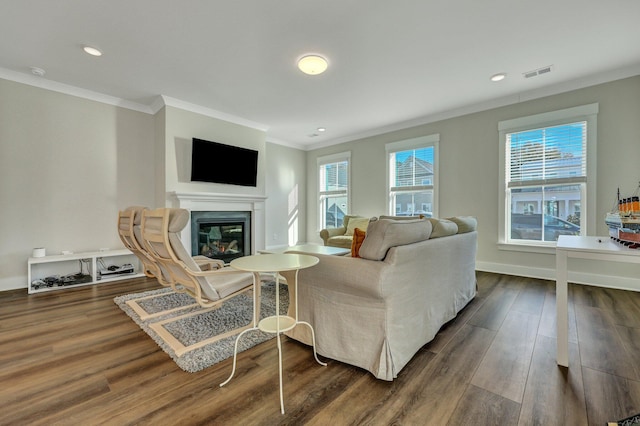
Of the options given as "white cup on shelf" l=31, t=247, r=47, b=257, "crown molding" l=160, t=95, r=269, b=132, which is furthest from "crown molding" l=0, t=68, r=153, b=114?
"white cup on shelf" l=31, t=247, r=47, b=257

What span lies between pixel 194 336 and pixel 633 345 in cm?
323

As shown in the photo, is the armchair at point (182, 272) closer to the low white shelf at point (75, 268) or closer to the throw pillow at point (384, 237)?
the throw pillow at point (384, 237)

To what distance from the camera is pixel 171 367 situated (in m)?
1.70

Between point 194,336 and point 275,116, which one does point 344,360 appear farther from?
point 275,116

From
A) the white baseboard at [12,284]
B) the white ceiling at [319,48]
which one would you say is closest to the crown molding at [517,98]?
the white ceiling at [319,48]

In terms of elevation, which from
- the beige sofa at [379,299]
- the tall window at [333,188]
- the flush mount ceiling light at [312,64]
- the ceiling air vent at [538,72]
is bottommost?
the beige sofa at [379,299]

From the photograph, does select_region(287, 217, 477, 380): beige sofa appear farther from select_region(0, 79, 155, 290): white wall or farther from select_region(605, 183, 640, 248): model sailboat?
select_region(0, 79, 155, 290): white wall

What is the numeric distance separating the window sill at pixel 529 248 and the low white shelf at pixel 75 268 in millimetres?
5533

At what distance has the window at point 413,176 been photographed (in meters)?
4.80

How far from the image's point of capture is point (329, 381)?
1.56 metres

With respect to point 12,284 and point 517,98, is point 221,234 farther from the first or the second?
point 517,98

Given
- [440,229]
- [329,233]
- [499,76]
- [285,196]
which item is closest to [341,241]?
[329,233]

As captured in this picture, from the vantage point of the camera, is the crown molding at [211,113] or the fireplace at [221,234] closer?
the crown molding at [211,113]

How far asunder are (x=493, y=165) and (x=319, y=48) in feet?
10.5
